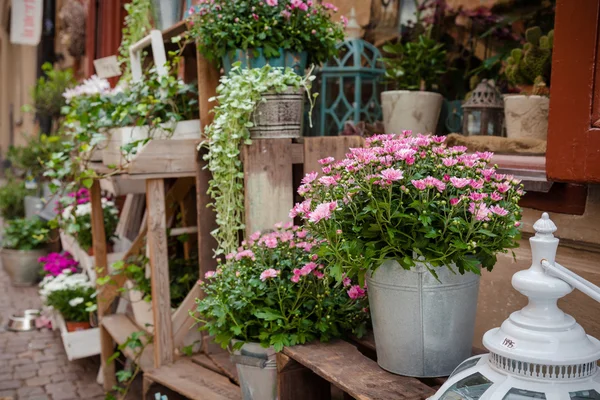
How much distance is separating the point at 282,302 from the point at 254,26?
1253mm

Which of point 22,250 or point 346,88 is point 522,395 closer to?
point 346,88

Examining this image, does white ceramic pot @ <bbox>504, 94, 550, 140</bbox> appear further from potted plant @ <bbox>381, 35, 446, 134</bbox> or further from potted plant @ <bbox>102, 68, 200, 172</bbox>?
potted plant @ <bbox>102, 68, 200, 172</bbox>

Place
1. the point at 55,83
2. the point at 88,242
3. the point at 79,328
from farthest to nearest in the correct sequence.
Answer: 1. the point at 55,83
2. the point at 88,242
3. the point at 79,328

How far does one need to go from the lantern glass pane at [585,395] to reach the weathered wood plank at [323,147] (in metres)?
1.65

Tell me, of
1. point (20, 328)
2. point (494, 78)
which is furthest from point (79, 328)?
point (494, 78)

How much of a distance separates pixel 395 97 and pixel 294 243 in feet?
4.03

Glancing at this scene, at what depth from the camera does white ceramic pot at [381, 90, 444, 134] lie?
3.16m

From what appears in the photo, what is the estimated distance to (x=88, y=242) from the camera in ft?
15.6

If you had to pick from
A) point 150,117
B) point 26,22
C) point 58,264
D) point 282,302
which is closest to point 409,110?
point 150,117

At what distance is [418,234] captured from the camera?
1.68 metres

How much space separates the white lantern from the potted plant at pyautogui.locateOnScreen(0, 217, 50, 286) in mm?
5892

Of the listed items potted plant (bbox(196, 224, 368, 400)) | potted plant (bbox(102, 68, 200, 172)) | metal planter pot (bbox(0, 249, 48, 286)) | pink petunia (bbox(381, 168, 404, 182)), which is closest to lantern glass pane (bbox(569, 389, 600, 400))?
pink petunia (bbox(381, 168, 404, 182))

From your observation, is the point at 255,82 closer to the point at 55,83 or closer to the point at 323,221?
the point at 323,221

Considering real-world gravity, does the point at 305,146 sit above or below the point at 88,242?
above
